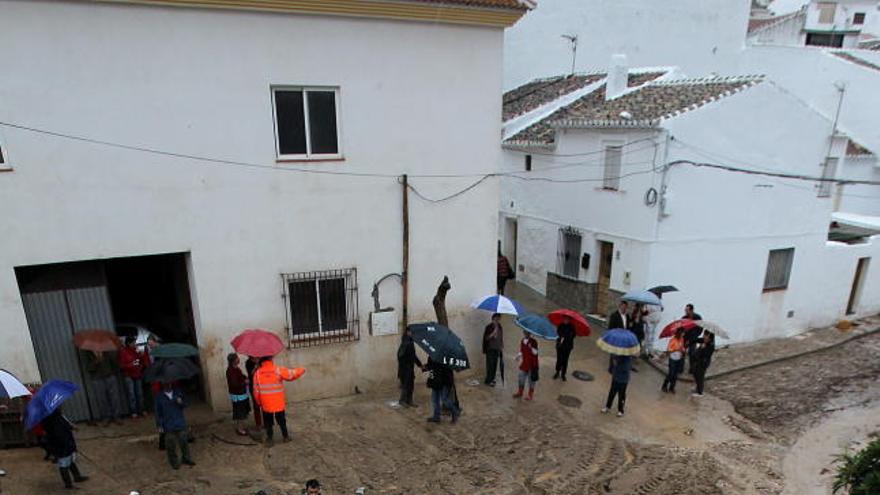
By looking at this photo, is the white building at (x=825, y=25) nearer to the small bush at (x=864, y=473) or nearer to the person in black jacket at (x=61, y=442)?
the small bush at (x=864, y=473)

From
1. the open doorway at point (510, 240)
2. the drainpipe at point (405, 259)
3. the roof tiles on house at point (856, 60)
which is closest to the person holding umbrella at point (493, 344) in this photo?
the drainpipe at point (405, 259)

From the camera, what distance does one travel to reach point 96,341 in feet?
26.0

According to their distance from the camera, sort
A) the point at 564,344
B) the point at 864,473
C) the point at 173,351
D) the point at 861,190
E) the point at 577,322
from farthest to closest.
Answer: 1. the point at 861,190
2. the point at 564,344
3. the point at 577,322
4. the point at 173,351
5. the point at 864,473

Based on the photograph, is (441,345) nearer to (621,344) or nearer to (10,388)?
(621,344)

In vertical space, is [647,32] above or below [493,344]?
above

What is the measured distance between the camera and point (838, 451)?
9.96 metres

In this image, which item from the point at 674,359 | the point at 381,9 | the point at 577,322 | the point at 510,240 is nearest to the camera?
the point at 381,9

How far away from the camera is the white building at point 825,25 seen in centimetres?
3042

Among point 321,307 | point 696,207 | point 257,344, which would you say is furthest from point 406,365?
point 696,207

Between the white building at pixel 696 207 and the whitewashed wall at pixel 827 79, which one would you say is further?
the whitewashed wall at pixel 827 79

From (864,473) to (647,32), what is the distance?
22310 millimetres

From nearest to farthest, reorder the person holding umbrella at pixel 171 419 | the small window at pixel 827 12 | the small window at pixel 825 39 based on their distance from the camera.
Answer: the person holding umbrella at pixel 171 419 → the small window at pixel 825 39 → the small window at pixel 827 12

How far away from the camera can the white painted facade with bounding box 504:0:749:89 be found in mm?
23125

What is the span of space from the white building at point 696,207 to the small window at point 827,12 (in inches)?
880
